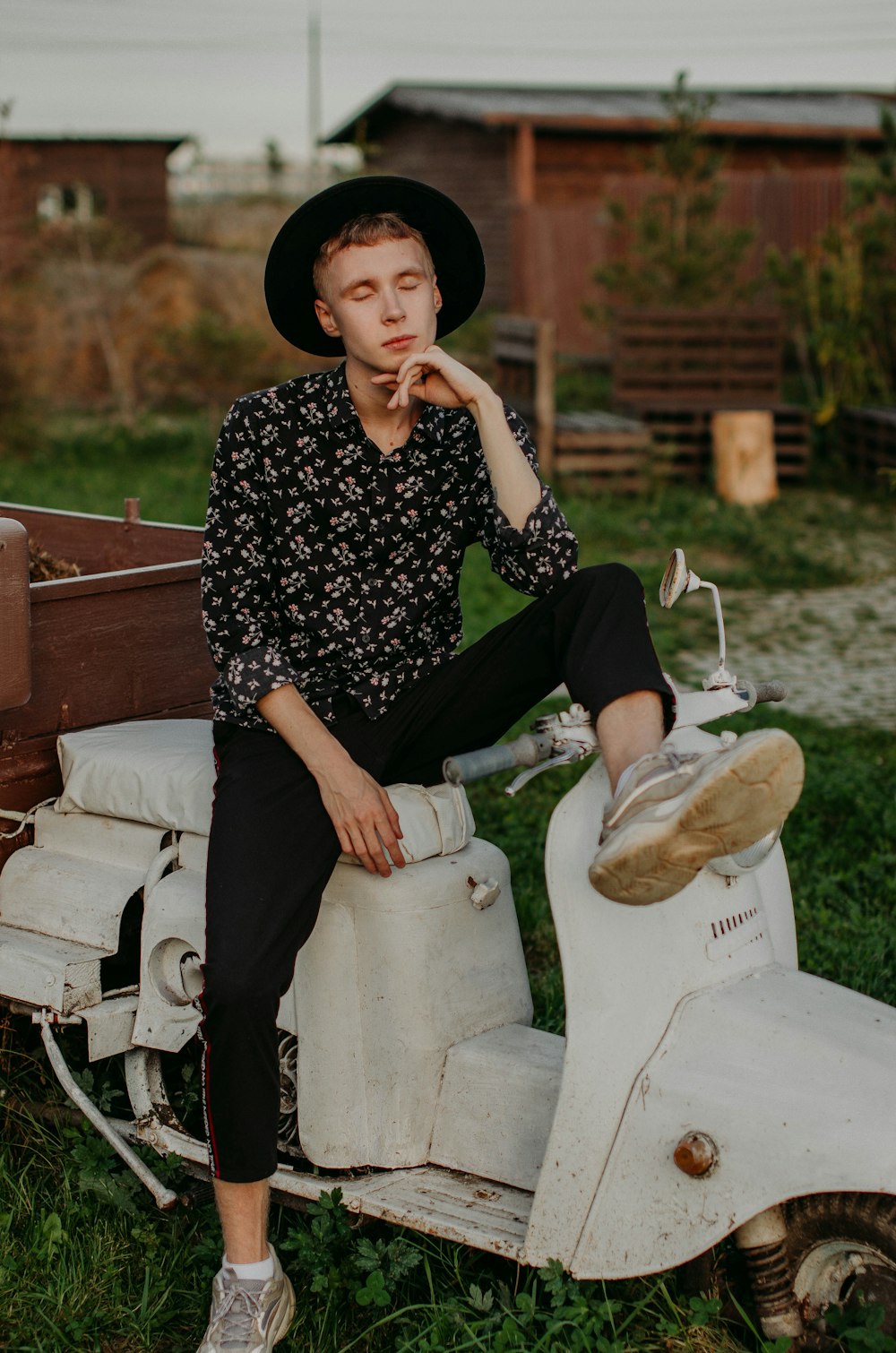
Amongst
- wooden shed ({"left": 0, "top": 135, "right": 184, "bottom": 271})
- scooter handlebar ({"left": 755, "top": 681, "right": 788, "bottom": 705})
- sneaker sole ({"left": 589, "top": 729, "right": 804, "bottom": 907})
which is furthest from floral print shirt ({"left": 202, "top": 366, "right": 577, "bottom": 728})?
wooden shed ({"left": 0, "top": 135, "right": 184, "bottom": 271})

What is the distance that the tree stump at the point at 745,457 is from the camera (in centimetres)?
1049

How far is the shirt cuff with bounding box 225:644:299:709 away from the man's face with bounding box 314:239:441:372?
564 millimetres

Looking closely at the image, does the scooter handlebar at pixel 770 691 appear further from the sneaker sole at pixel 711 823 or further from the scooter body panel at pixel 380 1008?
the scooter body panel at pixel 380 1008

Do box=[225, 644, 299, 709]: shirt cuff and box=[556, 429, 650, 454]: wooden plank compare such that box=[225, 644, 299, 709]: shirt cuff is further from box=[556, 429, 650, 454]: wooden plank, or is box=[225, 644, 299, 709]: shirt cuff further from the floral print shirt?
box=[556, 429, 650, 454]: wooden plank

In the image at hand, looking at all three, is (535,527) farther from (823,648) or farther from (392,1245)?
(823,648)

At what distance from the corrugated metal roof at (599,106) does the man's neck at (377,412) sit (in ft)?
62.3

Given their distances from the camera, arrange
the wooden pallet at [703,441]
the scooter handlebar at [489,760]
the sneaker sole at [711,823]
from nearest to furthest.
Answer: the sneaker sole at [711,823]
the scooter handlebar at [489,760]
the wooden pallet at [703,441]

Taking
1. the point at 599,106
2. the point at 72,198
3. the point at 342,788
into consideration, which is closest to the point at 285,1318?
the point at 342,788

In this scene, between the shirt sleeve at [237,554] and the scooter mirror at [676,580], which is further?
the shirt sleeve at [237,554]

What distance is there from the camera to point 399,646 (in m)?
2.74

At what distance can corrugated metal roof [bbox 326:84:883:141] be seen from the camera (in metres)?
21.4

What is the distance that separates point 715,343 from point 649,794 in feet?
33.4

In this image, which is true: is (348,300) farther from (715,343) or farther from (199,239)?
(199,239)

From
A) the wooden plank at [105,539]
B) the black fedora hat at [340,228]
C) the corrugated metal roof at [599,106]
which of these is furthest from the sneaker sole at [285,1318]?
the corrugated metal roof at [599,106]
